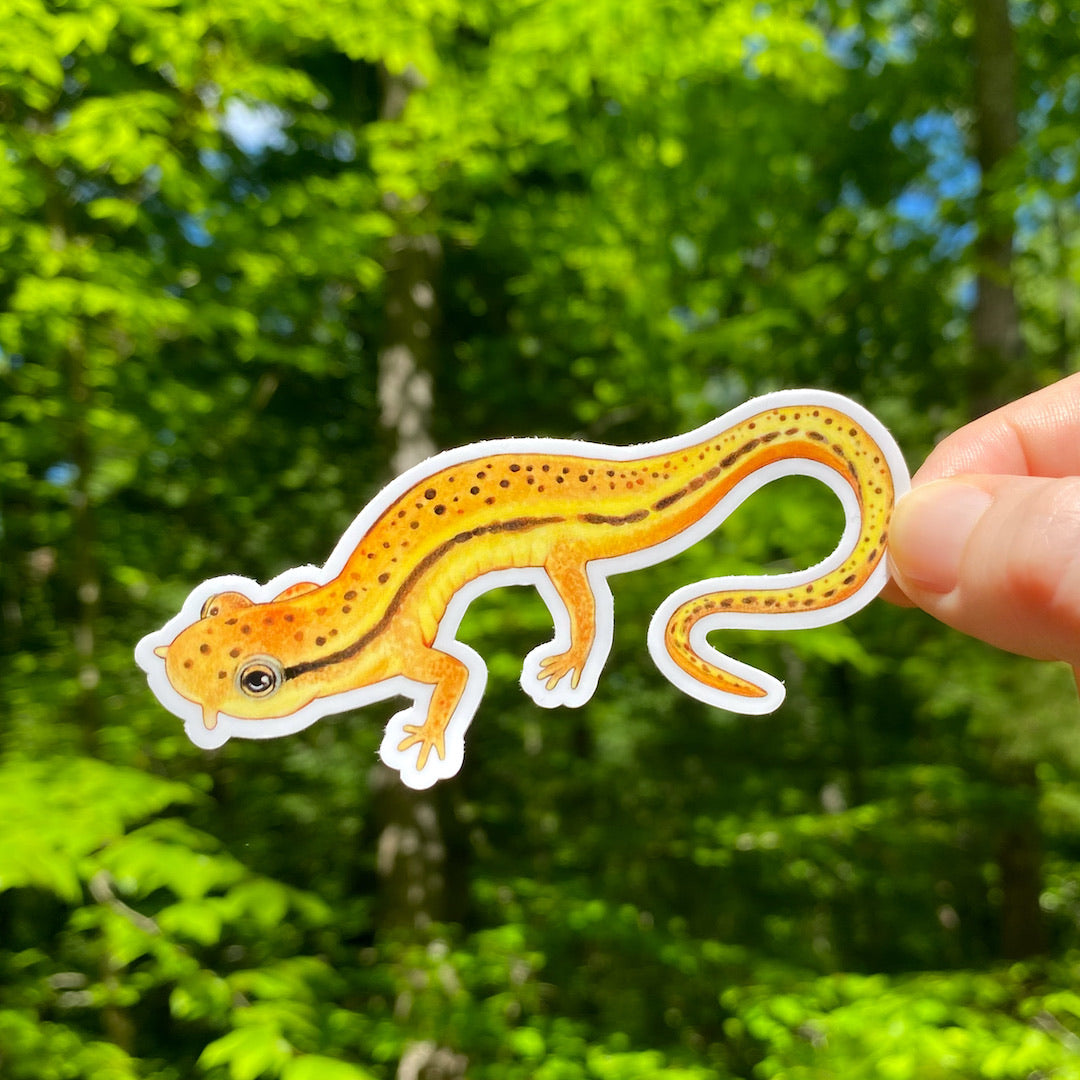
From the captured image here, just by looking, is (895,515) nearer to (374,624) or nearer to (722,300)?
(374,624)

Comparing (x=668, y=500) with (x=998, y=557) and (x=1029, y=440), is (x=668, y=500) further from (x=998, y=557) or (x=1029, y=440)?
(x=1029, y=440)

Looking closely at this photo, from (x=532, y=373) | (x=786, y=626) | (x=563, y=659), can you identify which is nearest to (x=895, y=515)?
(x=786, y=626)

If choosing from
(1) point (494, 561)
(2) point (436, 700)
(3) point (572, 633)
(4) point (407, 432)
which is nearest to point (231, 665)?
(2) point (436, 700)

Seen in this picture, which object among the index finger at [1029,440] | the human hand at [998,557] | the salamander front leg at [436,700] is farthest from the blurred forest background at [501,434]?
the human hand at [998,557]

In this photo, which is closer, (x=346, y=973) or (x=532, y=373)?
(x=346, y=973)

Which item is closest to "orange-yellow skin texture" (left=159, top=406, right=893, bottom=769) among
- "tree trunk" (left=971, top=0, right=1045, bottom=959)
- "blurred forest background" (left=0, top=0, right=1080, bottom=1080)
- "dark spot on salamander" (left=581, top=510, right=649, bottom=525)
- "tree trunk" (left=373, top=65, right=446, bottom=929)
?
"dark spot on salamander" (left=581, top=510, right=649, bottom=525)

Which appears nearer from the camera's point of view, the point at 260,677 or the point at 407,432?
the point at 260,677

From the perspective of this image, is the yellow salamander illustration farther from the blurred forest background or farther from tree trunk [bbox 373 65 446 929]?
tree trunk [bbox 373 65 446 929]

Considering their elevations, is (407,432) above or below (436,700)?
above
